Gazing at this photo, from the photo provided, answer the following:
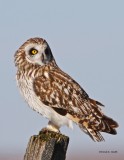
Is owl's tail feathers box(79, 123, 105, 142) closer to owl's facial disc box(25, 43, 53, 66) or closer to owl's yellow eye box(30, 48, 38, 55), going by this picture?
owl's facial disc box(25, 43, 53, 66)

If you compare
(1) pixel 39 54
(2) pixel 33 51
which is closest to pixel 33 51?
(2) pixel 33 51

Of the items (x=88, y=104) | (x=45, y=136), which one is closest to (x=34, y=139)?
(x=45, y=136)

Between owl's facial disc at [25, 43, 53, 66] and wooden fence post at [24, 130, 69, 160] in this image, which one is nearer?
wooden fence post at [24, 130, 69, 160]

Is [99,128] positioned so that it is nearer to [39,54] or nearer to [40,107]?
[40,107]

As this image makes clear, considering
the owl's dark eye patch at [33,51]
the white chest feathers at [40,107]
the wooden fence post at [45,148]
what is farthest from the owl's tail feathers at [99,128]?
the wooden fence post at [45,148]

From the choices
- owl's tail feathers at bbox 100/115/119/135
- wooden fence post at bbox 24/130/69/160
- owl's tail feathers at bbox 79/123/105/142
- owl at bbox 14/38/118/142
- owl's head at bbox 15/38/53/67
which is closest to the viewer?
wooden fence post at bbox 24/130/69/160

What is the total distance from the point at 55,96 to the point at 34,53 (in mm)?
830

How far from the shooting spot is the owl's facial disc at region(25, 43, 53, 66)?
Answer: 8.59m

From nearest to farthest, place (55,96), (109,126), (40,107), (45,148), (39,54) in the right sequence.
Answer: (45,148), (109,126), (40,107), (55,96), (39,54)

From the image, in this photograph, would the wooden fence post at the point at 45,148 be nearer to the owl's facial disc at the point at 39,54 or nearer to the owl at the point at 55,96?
the owl at the point at 55,96

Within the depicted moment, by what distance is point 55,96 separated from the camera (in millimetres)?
8398

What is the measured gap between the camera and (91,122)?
8.12 m

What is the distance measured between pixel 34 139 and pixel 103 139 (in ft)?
7.97

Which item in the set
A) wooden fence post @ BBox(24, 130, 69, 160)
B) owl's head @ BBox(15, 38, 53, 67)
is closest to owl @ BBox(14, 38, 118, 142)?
owl's head @ BBox(15, 38, 53, 67)
